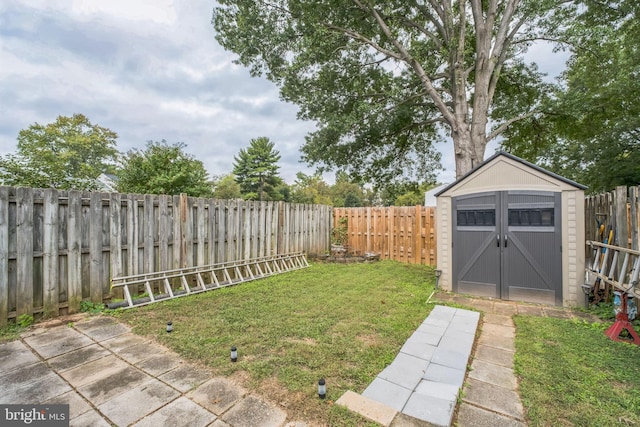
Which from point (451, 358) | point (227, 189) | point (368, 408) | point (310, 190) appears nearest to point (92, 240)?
point (368, 408)

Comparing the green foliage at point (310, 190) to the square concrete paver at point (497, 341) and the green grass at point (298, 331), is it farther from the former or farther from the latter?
the square concrete paver at point (497, 341)

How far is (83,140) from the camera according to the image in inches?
845

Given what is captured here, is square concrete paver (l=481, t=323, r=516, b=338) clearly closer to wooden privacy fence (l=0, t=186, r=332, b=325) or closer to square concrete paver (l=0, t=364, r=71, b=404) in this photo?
square concrete paver (l=0, t=364, r=71, b=404)

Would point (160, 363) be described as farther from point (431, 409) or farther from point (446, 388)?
Result: point (446, 388)

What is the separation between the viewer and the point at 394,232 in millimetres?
8711

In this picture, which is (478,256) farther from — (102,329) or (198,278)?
(102,329)

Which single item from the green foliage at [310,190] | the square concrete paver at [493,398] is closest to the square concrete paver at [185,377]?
the square concrete paver at [493,398]

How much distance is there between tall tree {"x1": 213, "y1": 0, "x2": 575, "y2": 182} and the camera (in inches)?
257

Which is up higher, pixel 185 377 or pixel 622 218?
pixel 622 218

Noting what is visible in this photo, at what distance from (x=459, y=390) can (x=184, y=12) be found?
9.64 m

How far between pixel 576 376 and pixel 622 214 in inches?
A: 108

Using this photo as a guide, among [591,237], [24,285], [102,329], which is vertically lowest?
[102,329]

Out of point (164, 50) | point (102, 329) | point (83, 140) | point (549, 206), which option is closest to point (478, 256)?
point (549, 206)

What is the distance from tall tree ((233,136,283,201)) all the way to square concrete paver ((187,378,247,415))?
28186mm
